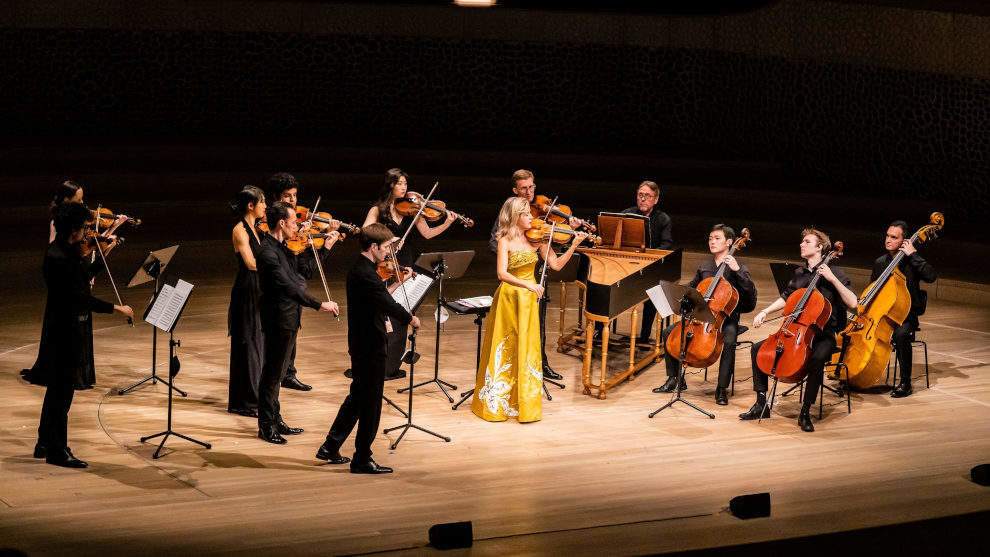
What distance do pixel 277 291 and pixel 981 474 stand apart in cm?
353

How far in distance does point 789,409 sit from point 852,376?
53 cm

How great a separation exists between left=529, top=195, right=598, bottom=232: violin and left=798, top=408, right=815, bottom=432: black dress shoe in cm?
167

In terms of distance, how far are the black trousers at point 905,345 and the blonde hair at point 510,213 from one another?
99.2 inches

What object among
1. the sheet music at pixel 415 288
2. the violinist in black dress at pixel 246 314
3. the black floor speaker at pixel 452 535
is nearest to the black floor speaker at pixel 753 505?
the black floor speaker at pixel 452 535

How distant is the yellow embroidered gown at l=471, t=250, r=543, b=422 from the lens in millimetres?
5773

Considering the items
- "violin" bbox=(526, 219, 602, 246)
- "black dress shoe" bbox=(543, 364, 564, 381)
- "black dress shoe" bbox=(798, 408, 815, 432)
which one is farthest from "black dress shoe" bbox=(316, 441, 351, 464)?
"black dress shoe" bbox=(798, 408, 815, 432)

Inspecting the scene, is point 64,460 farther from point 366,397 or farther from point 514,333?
point 514,333

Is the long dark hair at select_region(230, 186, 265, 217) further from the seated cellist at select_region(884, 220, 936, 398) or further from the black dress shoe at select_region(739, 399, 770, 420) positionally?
the seated cellist at select_region(884, 220, 936, 398)

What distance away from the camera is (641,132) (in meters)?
12.1

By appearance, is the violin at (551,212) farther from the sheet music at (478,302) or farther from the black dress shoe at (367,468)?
the black dress shoe at (367,468)

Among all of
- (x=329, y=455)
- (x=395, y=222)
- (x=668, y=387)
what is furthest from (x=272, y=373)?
(x=668, y=387)

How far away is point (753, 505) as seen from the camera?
4289 mm

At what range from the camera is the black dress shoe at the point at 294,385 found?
20.7 ft

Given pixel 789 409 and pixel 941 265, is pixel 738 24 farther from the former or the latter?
pixel 789 409
